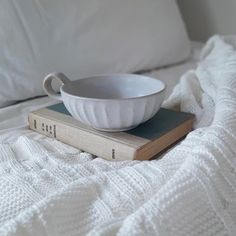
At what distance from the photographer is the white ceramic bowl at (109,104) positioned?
1.42 ft

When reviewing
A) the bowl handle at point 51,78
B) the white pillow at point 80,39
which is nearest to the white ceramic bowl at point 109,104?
the bowl handle at point 51,78

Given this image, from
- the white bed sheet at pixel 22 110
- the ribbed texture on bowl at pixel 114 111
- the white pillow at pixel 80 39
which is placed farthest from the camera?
the white pillow at pixel 80 39

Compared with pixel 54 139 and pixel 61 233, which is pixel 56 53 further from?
pixel 61 233

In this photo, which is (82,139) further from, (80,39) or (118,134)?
(80,39)

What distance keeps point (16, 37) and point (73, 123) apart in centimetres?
26

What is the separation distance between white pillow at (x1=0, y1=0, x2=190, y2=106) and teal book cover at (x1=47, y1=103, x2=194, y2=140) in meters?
0.15

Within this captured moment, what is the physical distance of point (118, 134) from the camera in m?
0.47

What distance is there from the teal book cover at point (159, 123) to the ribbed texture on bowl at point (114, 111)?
17 mm

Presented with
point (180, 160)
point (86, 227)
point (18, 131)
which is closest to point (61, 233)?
point (86, 227)

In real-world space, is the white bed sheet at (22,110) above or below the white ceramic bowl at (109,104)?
below

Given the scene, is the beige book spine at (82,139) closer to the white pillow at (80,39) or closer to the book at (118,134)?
the book at (118,134)

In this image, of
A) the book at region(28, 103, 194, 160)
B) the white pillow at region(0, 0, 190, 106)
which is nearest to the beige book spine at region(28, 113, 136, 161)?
the book at region(28, 103, 194, 160)

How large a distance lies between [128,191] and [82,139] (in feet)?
0.52

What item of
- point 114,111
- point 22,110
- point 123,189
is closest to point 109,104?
point 114,111
